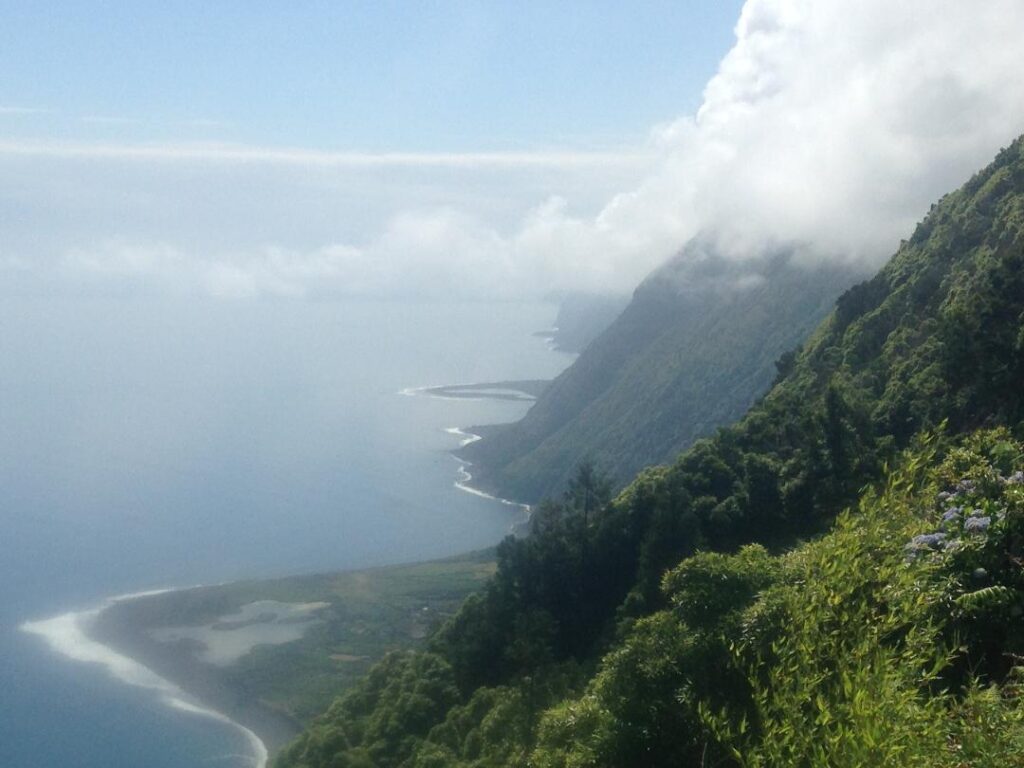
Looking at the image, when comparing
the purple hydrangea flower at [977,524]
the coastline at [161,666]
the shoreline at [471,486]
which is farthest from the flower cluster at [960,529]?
the shoreline at [471,486]

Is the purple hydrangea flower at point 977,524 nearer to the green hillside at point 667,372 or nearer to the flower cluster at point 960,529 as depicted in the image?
the flower cluster at point 960,529

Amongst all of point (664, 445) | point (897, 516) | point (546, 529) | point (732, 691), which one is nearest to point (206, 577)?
point (664, 445)

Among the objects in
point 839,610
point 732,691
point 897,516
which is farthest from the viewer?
point 732,691

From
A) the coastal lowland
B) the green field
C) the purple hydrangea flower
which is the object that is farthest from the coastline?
the purple hydrangea flower

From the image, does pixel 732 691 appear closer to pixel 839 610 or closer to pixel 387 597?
pixel 839 610

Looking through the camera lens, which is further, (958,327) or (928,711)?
(958,327)

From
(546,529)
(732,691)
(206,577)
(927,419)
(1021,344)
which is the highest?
(1021,344)

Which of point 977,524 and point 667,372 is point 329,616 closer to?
point 667,372

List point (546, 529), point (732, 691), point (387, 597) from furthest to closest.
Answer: point (387, 597)
point (546, 529)
point (732, 691)
